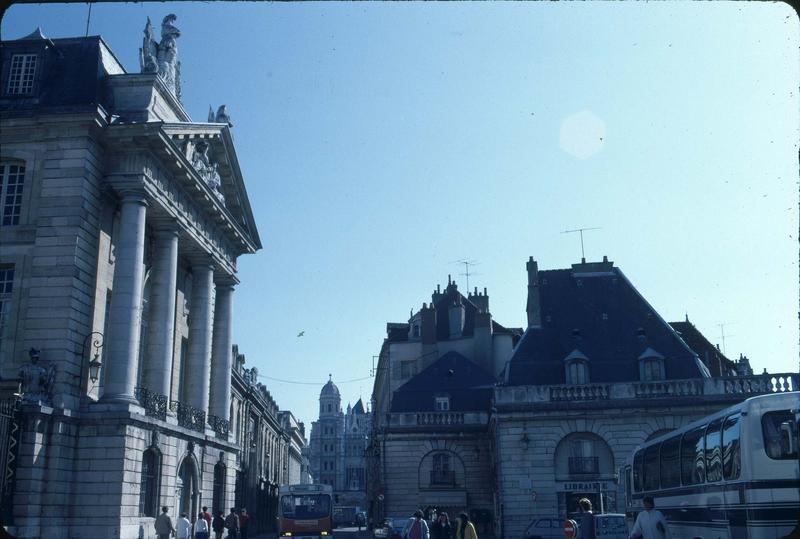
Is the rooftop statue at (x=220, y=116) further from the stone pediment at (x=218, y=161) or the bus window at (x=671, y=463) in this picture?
the bus window at (x=671, y=463)

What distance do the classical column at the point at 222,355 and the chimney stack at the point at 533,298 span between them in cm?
1632

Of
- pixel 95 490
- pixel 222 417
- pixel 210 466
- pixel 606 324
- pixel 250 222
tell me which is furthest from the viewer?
pixel 606 324

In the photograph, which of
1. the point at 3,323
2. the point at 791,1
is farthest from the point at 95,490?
the point at 791,1

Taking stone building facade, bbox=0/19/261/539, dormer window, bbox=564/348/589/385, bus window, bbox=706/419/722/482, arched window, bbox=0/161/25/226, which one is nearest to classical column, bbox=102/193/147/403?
stone building facade, bbox=0/19/261/539

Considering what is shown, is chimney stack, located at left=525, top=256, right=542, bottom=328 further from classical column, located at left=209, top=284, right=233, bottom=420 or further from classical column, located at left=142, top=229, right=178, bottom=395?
classical column, located at left=142, top=229, right=178, bottom=395

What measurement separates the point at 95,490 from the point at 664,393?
25.6 metres

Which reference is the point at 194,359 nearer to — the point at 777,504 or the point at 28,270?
the point at 28,270

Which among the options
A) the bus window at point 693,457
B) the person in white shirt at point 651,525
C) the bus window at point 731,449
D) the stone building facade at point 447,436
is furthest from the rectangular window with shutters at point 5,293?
the stone building facade at point 447,436

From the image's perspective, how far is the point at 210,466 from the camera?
107ft

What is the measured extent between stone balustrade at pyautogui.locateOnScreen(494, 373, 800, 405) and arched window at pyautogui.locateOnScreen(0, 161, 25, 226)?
22.7 m

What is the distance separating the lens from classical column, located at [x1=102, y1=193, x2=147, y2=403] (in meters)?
24.7

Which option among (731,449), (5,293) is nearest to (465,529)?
(731,449)

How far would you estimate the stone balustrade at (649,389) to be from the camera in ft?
119

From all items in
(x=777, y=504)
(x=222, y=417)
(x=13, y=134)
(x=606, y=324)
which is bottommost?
(x=777, y=504)
